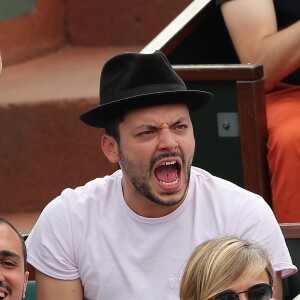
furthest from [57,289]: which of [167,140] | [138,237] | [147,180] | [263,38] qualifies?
[263,38]

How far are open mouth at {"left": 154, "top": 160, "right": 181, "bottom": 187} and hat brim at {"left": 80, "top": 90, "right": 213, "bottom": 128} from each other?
0.18 metres

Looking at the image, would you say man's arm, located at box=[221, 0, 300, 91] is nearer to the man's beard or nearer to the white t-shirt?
the white t-shirt

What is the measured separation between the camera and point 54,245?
3977 millimetres

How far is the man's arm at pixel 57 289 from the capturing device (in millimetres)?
3963

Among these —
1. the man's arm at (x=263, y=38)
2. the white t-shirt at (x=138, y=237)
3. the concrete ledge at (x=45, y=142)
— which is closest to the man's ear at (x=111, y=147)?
the white t-shirt at (x=138, y=237)

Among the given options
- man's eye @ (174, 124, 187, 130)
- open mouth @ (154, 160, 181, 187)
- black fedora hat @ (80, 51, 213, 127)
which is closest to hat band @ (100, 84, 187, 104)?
black fedora hat @ (80, 51, 213, 127)

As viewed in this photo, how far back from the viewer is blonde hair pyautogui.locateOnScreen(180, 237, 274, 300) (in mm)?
3350

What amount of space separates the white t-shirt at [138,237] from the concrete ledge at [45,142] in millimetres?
1844

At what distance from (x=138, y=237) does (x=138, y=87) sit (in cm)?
44

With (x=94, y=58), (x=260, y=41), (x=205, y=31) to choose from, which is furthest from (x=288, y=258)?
(x=94, y=58)

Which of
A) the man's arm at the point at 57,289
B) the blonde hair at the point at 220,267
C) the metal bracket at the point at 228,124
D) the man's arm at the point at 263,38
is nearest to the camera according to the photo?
the blonde hair at the point at 220,267

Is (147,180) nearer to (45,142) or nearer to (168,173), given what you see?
(168,173)

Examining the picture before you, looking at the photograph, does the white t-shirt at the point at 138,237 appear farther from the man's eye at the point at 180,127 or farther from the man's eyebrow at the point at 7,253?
the man's eyebrow at the point at 7,253

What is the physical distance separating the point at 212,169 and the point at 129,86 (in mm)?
802
